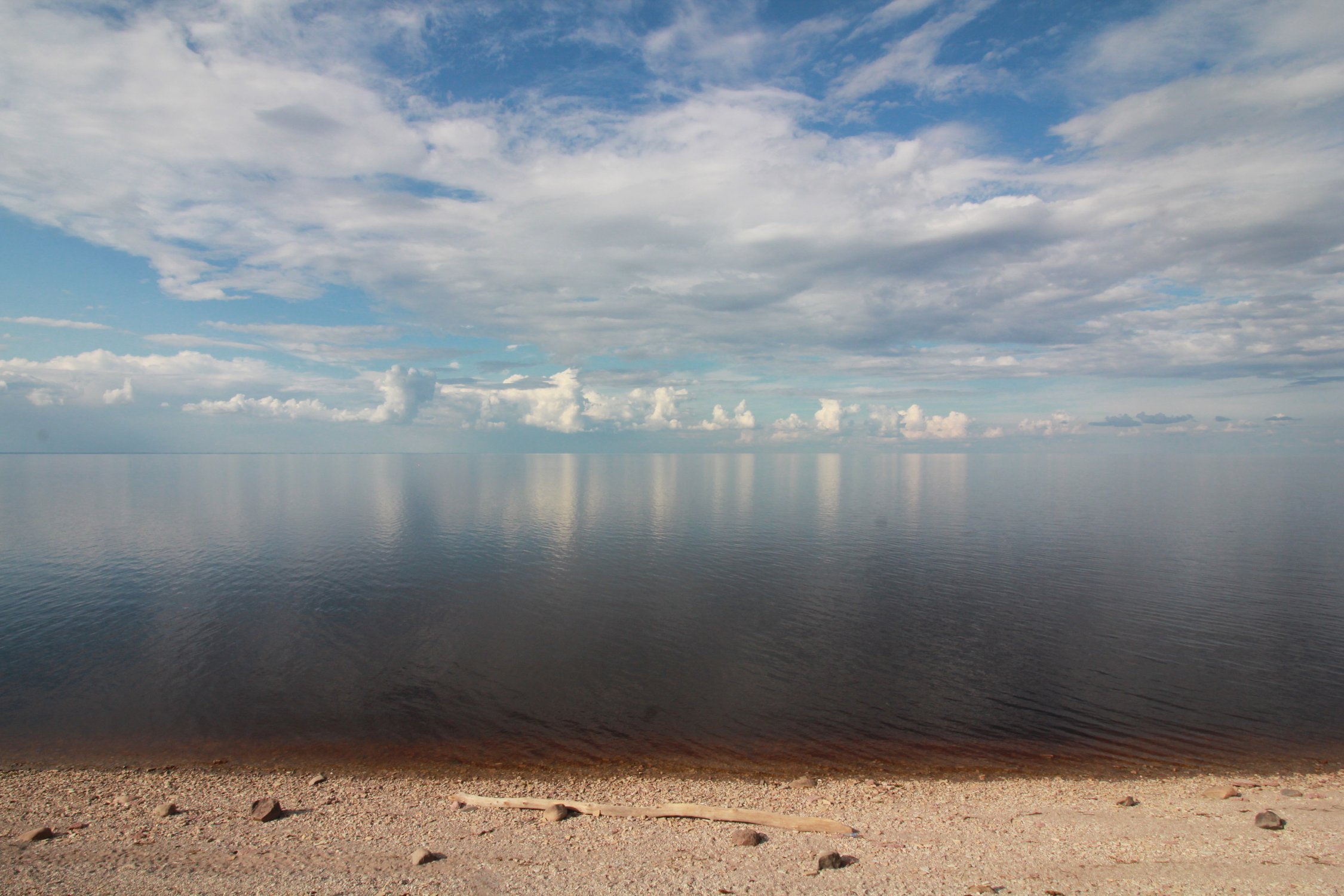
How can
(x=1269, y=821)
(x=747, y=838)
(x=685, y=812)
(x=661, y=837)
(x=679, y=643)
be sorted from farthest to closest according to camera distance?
(x=679, y=643) → (x=685, y=812) → (x=1269, y=821) → (x=661, y=837) → (x=747, y=838)

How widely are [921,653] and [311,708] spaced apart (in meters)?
43.6

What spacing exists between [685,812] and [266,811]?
17.1 m

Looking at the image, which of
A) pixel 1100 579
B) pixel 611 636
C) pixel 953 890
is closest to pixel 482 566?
pixel 611 636

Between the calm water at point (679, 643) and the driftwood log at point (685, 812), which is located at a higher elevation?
the driftwood log at point (685, 812)

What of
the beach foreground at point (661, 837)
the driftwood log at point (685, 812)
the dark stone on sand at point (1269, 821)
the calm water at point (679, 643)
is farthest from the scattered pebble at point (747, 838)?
the dark stone on sand at point (1269, 821)

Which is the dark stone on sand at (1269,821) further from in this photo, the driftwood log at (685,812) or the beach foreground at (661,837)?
the driftwood log at (685,812)

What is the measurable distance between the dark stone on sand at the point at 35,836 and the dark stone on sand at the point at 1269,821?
46.3m

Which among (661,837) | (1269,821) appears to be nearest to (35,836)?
(661,837)

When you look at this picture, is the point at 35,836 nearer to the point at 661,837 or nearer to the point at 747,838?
the point at 661,837

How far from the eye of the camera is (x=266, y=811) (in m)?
25.5

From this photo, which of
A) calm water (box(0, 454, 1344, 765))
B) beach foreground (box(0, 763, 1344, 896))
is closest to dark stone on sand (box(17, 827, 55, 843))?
beach foreground (box(0, 763, 1344, 896))

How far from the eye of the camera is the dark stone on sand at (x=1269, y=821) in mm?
24109

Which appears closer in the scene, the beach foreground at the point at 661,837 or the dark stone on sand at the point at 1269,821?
the beach foreground at the point at 661,837

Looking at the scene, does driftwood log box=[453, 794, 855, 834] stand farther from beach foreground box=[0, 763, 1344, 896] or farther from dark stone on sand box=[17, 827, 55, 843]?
dark stone on sand box=[17, 827, 55, 843]
